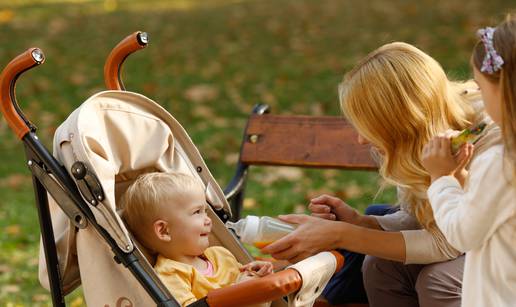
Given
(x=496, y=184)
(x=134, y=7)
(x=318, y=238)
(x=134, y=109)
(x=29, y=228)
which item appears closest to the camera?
(x=496, y=184)

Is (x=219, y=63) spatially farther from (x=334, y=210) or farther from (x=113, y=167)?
(x=113, y=167)

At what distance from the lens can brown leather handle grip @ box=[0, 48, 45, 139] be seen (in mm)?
2873

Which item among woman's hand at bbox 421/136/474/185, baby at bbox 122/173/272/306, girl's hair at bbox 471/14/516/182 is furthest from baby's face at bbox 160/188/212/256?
girl's hair at bbox 471/14/516/182

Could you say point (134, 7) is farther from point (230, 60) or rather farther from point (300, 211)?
point (300, 211)

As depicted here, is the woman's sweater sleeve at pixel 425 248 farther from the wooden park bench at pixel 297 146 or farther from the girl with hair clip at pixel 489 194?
the wooden park bench at pixel 297 146

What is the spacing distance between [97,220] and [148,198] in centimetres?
31

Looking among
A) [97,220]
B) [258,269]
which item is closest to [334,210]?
[258,269]

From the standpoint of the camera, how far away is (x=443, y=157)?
2.59m

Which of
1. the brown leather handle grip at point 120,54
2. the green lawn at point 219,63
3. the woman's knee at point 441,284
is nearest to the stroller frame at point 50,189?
the brown leather handle grip at point 120,54

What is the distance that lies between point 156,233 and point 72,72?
6.78 meters

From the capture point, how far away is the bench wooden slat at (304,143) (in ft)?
13.1

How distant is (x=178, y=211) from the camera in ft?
10.3

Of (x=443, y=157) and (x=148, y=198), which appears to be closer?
(x=443, y=157)

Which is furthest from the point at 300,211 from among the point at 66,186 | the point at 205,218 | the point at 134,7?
the point at 134,7
